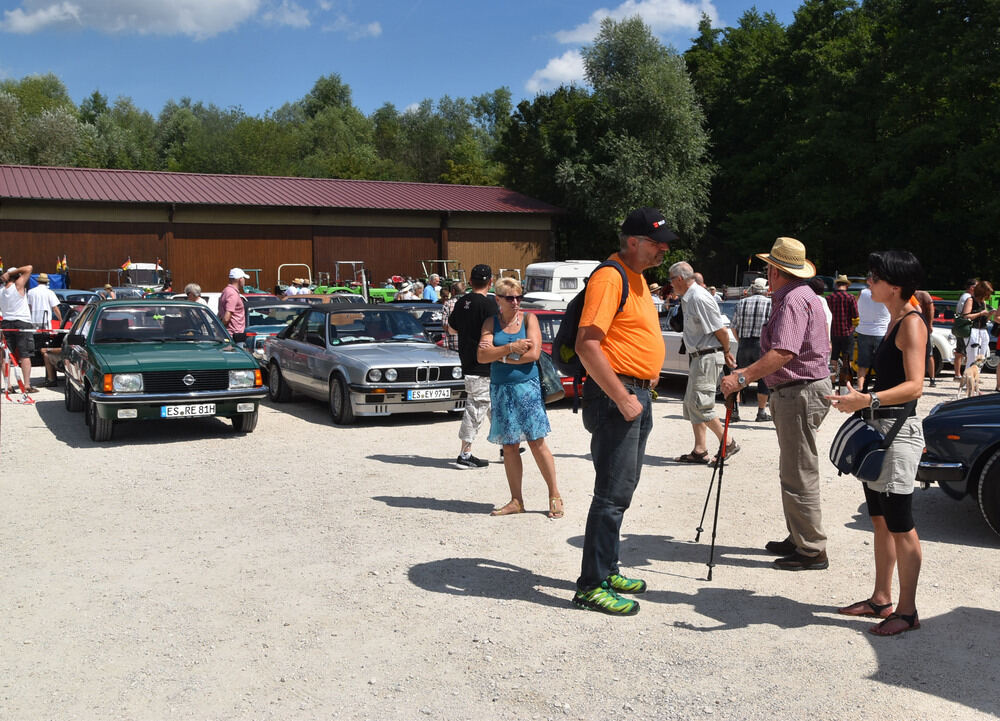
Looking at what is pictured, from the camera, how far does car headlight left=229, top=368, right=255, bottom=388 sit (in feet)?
35.0

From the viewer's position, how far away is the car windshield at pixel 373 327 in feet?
41.4

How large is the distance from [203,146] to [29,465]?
65.1 meters

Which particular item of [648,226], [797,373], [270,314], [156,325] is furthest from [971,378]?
[270,314]

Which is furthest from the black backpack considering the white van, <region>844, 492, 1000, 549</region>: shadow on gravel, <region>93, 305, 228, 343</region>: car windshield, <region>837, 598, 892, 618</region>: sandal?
the white van

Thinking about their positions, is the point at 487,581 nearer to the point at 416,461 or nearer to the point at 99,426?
the point at 416,461

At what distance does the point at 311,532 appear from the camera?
666 centimetres

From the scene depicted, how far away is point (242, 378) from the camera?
35.1ft

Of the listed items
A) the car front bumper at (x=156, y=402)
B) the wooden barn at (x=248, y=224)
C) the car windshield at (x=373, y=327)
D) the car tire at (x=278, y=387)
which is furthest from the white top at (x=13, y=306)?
the wooden barn at (x=248, y=224)

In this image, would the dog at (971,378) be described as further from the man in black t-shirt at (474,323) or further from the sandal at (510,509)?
the sandal at (510,509)

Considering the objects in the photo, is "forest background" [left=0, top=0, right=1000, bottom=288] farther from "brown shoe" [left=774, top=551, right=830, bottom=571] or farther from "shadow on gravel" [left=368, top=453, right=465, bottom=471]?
"brown shoe" [left=774, top=551, right=830, bottom=571]

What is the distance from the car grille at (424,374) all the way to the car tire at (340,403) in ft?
2.28

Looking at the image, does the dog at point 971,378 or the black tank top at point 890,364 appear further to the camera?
the dog at point 971,378

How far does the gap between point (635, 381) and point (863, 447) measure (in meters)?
1.15

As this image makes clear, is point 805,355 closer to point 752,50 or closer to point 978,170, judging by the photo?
point 978,170
